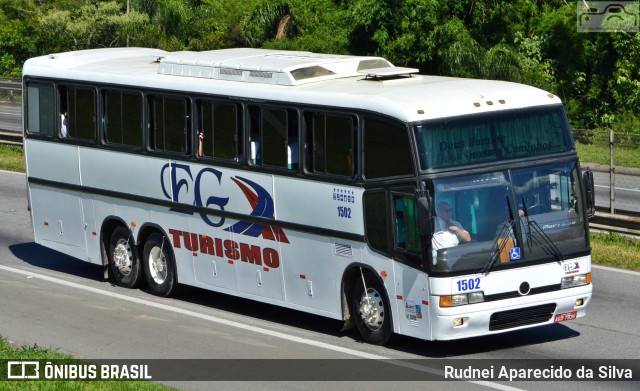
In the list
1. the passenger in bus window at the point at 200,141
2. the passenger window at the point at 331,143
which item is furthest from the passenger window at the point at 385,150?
the passenger in bus window at the point at 200,141

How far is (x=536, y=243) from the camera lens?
13570 millimetres

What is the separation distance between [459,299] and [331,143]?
271cm

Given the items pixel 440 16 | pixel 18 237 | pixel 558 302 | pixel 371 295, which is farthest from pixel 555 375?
pixel 440 16

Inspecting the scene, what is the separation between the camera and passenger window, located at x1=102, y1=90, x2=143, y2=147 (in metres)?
17.9

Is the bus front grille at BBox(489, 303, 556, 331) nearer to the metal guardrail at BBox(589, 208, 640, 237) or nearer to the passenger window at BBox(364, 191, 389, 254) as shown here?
the passenger window at BBox(364, 191, 389, 254)

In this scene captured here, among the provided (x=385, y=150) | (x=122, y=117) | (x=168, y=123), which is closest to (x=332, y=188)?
(x=385, y=150)

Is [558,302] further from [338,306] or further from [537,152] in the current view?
[338,306]

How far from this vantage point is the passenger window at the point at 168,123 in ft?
56.0

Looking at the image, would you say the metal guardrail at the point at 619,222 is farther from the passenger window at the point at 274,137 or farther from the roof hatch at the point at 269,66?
the passenger window at the point at 274,137

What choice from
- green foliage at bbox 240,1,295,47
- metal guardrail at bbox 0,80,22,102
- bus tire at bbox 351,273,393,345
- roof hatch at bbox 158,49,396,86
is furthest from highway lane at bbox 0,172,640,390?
green foliage at bbox 240,1,295,47

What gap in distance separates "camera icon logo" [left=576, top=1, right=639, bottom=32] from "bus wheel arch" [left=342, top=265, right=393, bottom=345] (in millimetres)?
28072

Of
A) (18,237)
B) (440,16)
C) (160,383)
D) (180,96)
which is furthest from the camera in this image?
(440,16)

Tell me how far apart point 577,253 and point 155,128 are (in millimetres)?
6822

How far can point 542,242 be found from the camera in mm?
13617
